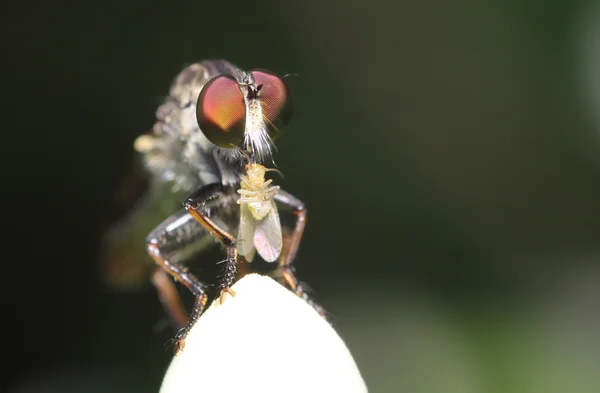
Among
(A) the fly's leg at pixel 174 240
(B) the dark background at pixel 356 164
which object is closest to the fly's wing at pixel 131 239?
(B) the dark background at pixel 356 164

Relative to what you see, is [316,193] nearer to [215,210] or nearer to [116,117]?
[116,117]

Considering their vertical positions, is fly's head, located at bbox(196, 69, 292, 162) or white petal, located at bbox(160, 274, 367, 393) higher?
fly's head, located at bbox(196, 69, 292, 162)

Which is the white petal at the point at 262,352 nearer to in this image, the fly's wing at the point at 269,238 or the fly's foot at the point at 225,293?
the fly's foot at the point at 225,293

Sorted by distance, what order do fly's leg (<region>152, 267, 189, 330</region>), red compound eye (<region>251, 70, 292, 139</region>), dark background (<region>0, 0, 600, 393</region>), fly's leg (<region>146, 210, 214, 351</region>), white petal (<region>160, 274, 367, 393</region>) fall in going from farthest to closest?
dark background (<region>0, 0, 600, 393</region>) → fly's leg (<region>152, 267, 189, 330</region>) → fly's leg (<region>146, 210, 214, 351</region>) → red compound eye (<region>251, 70, 292, 139</region>) → white petal (<region>160, 274, 367, 393</region>)

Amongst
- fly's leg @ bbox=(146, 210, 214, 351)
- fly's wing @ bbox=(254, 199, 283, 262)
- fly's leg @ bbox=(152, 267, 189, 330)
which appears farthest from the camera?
fly's leg @ bbox=(152, 267, 189, 330)

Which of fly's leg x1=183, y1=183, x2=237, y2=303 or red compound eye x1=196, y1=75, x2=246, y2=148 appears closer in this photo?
fly's leg x1=183, y1=183, x2=237, y2=303

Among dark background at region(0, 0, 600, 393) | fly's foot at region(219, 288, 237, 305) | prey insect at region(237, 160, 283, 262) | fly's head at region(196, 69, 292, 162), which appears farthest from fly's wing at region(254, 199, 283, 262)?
dark background at region(0, 0, 600, 393)

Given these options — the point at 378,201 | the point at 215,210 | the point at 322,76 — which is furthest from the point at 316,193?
the point at 215,210

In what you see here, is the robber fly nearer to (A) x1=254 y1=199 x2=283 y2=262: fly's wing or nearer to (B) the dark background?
(A) x1=254 y1=199 x2=283 y2=262: fly's wing

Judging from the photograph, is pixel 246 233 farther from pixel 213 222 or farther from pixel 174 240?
pixel 174 240
